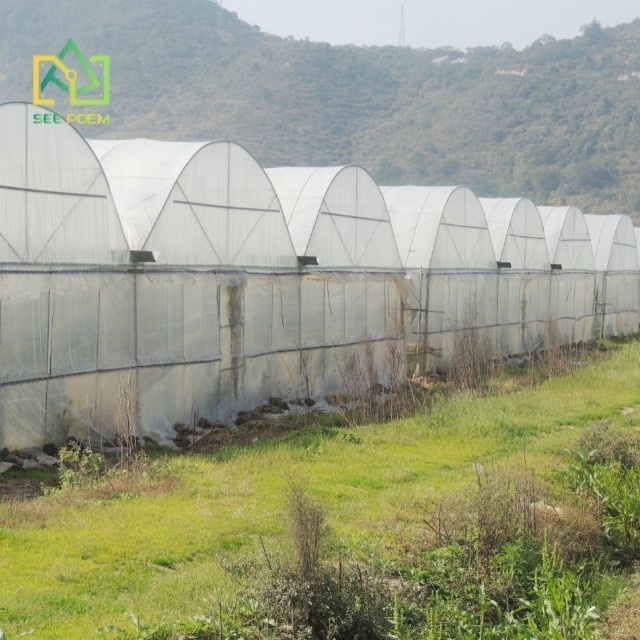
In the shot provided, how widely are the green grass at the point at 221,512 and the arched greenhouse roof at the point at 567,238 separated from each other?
1444 cm

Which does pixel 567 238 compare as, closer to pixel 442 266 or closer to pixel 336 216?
pixel 442 266

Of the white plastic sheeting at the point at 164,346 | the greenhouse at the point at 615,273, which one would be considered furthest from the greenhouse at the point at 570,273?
the white plastic sheeting at the point at 164,346

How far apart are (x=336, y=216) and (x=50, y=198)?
25.9 ft

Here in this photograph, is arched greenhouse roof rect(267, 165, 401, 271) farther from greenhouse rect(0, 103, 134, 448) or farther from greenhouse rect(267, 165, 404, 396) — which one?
greenhouse rect(0, 103, 134, 448)

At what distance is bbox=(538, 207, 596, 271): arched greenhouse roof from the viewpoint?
104 ft

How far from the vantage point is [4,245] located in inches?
524


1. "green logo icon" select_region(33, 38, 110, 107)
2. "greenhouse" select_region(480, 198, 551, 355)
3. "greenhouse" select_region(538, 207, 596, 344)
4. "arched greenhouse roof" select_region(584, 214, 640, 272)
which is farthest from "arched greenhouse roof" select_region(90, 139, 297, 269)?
"arched greenhouse roof" select_region(584, 214, 640, 272)

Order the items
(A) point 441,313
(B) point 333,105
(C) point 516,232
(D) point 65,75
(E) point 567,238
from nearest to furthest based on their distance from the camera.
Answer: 1. (A) point 441,313
2. (D) point 65,75
3. (C) point 516,232
4. (E) point 567,238
5. (B) point 333,105

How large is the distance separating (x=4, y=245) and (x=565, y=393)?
11232 millimetres

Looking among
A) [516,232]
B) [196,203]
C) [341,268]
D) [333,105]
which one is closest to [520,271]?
[516,232]

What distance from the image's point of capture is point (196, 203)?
17016mm

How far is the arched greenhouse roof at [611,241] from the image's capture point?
35.9 m

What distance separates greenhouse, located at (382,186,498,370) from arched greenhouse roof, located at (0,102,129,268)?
9.88 meters

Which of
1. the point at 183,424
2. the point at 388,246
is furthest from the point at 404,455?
the point at 388,246
